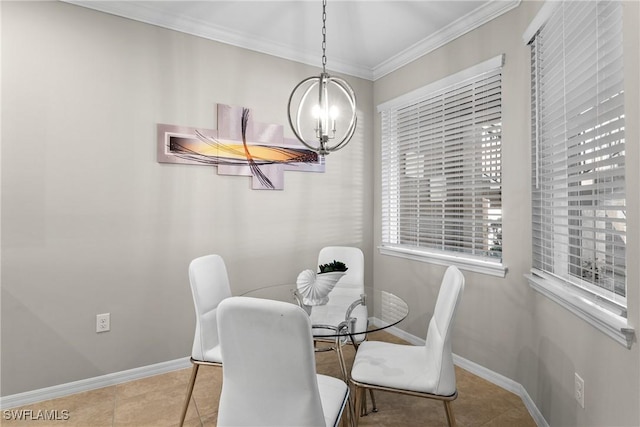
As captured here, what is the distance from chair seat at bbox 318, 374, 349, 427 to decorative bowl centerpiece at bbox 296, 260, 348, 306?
1.70ft

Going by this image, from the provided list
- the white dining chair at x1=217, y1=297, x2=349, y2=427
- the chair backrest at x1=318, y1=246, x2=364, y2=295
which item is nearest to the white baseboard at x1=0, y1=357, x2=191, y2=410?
the chair backrest at x1=318, y1=246, x2=364, y2=295

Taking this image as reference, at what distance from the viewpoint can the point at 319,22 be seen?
2.68 meters

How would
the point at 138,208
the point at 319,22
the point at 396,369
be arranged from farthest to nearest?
the point at 319,22 < the point at 138,208 < the point at 396,369

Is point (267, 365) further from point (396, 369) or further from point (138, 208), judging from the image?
point (138, 208)

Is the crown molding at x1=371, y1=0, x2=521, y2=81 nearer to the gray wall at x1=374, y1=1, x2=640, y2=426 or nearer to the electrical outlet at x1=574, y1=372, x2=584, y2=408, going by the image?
the gray wall at x1=374, y1=1, x2=640, y2=426

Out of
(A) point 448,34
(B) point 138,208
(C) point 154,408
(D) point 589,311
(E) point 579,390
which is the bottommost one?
(C) point 154,408

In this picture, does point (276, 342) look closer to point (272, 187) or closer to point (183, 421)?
point (183, 421)

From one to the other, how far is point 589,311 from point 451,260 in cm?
131

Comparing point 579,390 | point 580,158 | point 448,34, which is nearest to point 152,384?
point 579,390

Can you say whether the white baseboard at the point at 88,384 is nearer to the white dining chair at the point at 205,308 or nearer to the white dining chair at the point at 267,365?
the white dining chair at the point at 205,308

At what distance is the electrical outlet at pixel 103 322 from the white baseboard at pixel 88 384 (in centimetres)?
33

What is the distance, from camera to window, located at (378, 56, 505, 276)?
2516 millimetres

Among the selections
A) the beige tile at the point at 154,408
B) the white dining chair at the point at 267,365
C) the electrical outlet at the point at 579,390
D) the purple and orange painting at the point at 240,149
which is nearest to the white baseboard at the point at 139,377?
the beige tile at the point at 154,408

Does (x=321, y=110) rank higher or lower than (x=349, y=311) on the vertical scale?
higher
